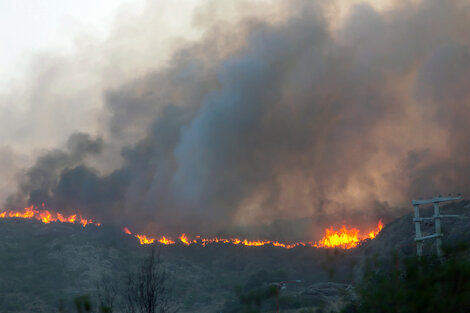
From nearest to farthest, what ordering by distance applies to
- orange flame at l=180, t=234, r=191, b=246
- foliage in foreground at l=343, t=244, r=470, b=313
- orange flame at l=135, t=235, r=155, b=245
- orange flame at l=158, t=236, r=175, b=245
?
foliage in foreground at l=343, t=244, r=470, b=313 → orange flame at l=135, t=235, r=155, b=245 → orange flame at l=158, t=236, r=175, b=245 → orange flame at l=180, t=234, r=191, b=246

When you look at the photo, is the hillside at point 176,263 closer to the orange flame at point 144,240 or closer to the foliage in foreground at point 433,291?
the orange flame at point 144,240

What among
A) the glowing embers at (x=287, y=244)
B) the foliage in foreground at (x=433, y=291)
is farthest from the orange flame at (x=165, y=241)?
the foliage in foreground at (x=433, y=291)

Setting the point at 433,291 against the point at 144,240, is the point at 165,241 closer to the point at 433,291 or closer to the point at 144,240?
the point at 144,240

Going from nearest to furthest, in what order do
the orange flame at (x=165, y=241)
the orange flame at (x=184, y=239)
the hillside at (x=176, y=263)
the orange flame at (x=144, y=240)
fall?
the hillside at (x=176, y=263) → the orange flame at (x=144, y=240) → the orange flame at (x=165, y=241) → the orange flame at (x=184, y=239)

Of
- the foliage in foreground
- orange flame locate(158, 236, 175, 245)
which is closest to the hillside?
orange flame locate(158, 236, 175, 245)

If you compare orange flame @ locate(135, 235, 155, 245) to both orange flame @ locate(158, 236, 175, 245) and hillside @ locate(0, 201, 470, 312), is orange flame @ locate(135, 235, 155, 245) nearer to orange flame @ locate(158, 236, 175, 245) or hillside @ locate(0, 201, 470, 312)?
orange flame @ locate(158, 236, 175, 245)

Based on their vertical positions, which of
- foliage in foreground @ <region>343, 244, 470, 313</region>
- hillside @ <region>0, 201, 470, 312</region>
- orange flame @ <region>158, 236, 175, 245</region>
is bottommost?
foliage in foreground @ <region>343, 244, 470, 313</region>

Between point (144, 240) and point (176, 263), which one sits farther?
point (144, 240)

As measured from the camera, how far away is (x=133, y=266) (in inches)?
2522

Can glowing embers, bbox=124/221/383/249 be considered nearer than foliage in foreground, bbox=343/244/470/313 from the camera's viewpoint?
No

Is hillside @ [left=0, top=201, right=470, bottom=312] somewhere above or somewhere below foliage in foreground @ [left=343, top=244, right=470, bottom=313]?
above

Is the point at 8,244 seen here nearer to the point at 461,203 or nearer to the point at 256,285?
the point at 256,285

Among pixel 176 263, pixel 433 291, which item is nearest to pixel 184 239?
pixel 176 263

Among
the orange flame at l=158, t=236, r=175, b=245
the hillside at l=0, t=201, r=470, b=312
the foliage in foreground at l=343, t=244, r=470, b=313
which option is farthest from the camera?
the orange flame at l=158, t=236, r=175, b=245
